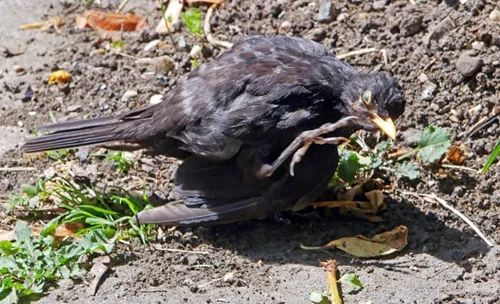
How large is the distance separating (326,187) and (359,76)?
54cm

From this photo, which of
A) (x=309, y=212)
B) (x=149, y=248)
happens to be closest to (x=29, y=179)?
(x=149, y=248)

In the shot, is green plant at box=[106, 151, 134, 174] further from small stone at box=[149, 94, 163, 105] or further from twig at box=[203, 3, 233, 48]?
twig at box=[203, 3, 233, 48]

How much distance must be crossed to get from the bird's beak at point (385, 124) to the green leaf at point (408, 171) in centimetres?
52

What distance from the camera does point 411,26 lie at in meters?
6.37

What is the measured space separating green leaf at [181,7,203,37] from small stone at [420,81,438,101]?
1.41 metres

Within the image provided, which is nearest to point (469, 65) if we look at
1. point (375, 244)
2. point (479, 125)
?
point (479, 125)

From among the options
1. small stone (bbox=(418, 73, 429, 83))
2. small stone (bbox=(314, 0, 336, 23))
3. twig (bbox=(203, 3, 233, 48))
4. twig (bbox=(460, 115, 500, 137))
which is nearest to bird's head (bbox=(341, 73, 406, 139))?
twig (bbox=(460, 115, 500, 137))

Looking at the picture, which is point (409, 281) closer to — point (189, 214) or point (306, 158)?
point (306, 158)

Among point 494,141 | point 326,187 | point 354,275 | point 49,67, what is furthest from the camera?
point 49,67

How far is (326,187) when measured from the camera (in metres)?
5.47

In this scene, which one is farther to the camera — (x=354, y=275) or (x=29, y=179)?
(x=29, y=179)

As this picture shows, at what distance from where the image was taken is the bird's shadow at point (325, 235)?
5.35m

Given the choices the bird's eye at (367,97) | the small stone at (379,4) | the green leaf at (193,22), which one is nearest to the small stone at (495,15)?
the small stone at (379,4)

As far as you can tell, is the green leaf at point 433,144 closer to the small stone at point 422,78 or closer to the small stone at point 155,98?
the small stone at point 422,78
